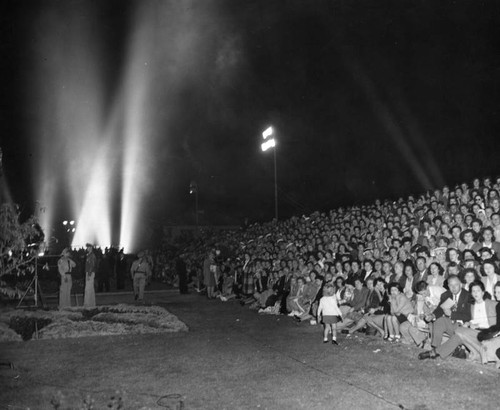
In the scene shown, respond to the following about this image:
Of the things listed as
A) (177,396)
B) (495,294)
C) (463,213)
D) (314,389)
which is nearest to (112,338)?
(177,396)

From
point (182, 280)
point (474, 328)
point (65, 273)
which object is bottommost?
point (474, 328)

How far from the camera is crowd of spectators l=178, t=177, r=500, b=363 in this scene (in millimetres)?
9688

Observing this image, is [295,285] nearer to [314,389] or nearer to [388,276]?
[388,276]

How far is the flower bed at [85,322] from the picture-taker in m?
13.2

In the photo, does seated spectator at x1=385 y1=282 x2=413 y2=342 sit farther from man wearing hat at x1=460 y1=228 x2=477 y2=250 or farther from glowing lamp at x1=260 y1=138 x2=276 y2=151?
glowing lamp at x1=260 y1=138 x2=276 y2=151

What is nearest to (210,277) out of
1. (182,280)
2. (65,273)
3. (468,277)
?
(182,280)

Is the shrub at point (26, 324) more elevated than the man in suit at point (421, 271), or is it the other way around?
the man in suit at point (421, 271)

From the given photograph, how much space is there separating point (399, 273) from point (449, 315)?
242cm

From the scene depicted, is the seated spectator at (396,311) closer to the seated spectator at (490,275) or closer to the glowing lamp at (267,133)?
the seated spectator at (490,275)

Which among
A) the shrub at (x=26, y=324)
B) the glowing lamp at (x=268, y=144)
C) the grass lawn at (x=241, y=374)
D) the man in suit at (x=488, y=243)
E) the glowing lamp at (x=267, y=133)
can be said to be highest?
the glowing lamp at (x=267, y=133)

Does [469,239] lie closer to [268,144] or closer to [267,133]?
[268,144]

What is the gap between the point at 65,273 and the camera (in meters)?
18.4

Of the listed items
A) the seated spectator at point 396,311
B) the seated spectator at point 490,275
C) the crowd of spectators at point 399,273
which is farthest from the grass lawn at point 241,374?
the seated spectator at point 490,275

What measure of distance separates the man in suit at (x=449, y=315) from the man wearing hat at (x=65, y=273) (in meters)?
13.0
